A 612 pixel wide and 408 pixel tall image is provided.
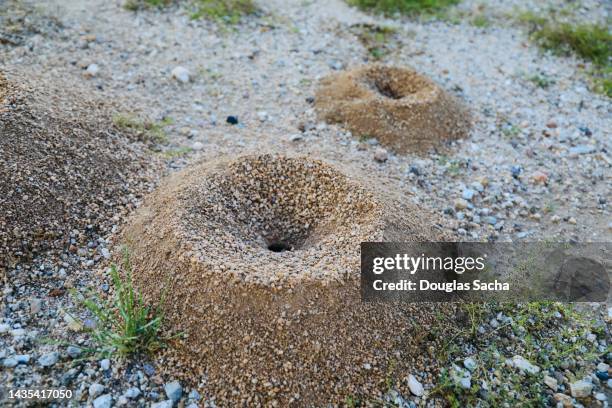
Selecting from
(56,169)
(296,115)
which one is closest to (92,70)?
(56,169)

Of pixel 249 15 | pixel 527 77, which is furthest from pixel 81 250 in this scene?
pixel 527 77

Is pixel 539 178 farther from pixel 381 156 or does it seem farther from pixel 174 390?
pixel 174 390

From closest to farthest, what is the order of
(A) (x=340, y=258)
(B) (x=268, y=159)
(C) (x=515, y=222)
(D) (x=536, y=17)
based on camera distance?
(A) (x=340, y=258), (B) (x=268, y=159), (C) (x=515, y=222), (D) (x=536, y=17)

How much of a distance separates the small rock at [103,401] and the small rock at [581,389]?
247cm

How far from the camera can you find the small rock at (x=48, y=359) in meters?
2.84

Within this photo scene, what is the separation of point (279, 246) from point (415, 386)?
4.02 ft

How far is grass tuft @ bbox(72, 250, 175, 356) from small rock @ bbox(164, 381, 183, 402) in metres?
0.21

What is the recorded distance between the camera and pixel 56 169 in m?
3.74

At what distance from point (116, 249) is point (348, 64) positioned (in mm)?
3454

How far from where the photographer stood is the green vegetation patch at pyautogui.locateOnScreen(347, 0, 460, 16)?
703 centimetres

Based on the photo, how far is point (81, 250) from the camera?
11.5ft

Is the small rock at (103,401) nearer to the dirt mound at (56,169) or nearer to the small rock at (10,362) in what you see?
the small rock at (10,362)

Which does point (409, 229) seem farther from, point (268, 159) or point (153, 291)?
point (153, 291)

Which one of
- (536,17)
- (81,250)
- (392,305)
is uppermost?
(536,17)
